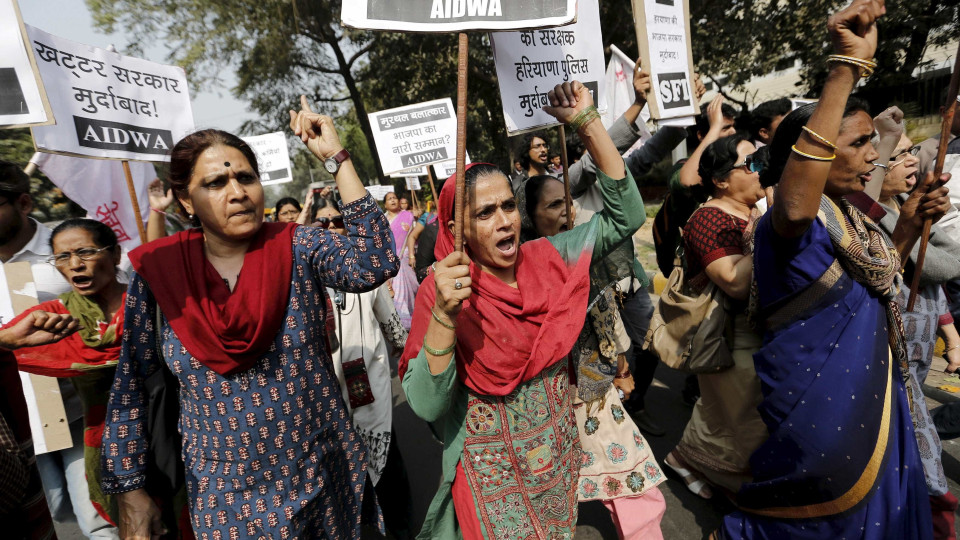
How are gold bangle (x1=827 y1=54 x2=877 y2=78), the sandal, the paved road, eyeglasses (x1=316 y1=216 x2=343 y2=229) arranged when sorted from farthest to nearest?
eyeglasses (x1=316 y1=216 x2=343 y2=229)
the sandal
the paved road
gold bangle (x1=827 y1=54 x2=877 y2=78)

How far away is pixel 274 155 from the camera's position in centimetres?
645

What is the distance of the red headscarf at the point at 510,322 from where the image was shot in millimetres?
1740

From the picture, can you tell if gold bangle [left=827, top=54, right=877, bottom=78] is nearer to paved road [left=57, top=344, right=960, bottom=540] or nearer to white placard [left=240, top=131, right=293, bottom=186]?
paved road [left=57, top=344, right=960, bottom=540]

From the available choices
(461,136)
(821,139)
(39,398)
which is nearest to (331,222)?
(39,398)

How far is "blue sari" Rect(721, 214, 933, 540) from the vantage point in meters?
A: 1.73

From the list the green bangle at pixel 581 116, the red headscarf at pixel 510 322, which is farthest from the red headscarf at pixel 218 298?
the green bangle at pixel 581 116

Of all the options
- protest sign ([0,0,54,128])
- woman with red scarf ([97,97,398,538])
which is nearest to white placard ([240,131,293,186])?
protest sign ([0,0,54,128])

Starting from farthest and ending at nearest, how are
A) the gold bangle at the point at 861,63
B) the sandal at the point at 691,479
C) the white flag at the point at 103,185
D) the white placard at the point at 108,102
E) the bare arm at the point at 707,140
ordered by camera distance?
the white flag at the point at 103,185 < the bare arm at the point at 707,140 < the sandal at the point at 691,479 < the white placard at the point at 108,102 < the gold bangle at the point at 861,63

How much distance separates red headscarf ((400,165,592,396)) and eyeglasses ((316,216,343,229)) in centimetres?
214

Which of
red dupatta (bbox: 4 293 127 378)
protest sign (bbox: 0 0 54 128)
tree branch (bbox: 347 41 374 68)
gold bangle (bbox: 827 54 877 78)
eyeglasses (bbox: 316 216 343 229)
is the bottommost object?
red dupatta (bbox: 4 293 127 378)

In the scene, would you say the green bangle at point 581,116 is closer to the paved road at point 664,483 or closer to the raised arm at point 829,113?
the raised arm at point 829,113

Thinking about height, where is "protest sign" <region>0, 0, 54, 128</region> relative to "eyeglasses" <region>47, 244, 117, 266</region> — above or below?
above

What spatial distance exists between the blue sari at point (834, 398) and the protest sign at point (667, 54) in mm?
1413

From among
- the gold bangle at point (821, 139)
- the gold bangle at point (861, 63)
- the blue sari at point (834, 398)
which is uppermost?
the gold bangle at point (861, 63)
